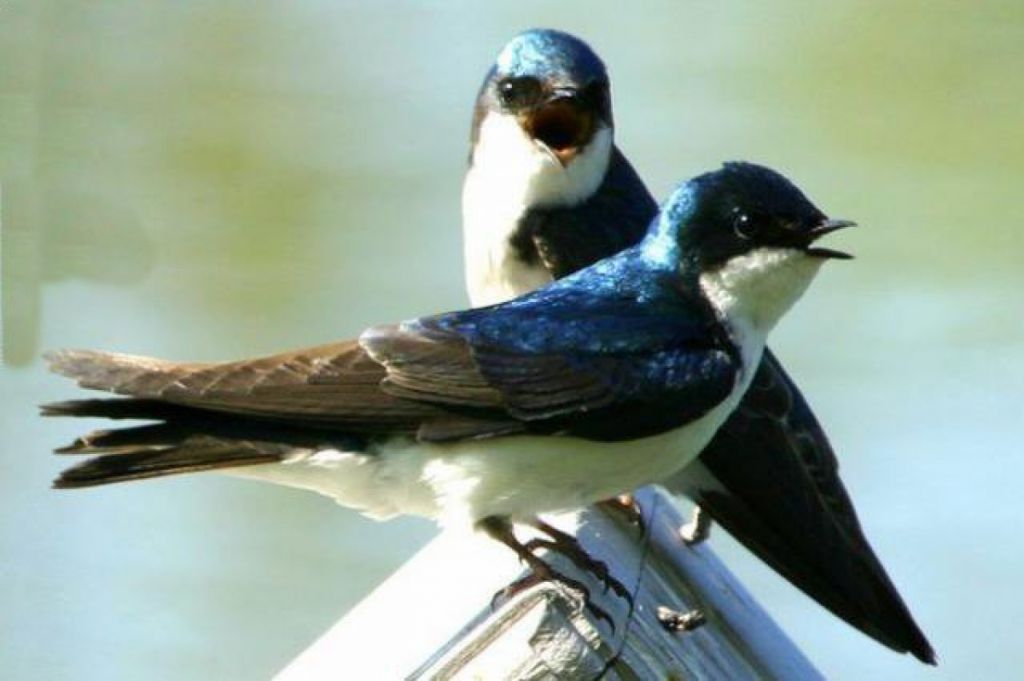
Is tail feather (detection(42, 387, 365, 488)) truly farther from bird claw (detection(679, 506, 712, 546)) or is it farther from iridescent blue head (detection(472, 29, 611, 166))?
iridescent blue head (detection(472, 29, 611, 166))

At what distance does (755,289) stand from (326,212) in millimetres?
1929

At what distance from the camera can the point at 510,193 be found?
3.00 metres

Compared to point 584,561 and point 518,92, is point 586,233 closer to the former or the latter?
point 518,92

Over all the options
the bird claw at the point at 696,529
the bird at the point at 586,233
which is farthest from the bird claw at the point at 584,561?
the bird at the point at 586,233

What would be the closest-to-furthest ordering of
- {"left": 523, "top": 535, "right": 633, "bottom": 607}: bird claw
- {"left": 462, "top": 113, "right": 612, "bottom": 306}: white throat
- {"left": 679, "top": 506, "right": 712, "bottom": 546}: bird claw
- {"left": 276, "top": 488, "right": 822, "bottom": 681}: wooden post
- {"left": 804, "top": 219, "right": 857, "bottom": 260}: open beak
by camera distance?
{"left": 276, "top": 488, "right": 822, "bottom": 681}: wooden post < {"left": 523, "top": 535, "right": 633, "bottom": 607}: bird claw < {"left": 804, "top": 219, "right": 857, "bottom": 260}: open beak < {"left": 679, "top": 506, "right": 712, "bottom": 546}: bird claw < {"left": 462, "top": 113, "right": 612, "bottom": 306}: white throat

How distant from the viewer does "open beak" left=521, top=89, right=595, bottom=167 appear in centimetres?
298

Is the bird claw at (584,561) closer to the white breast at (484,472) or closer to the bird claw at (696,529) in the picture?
the white breast at (484,472)

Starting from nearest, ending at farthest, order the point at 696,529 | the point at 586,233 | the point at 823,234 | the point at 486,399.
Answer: the point at 486,399
the point at 823,234
the point at 696,529
the point at 586,233

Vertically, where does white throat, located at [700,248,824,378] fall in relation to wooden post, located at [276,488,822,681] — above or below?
above

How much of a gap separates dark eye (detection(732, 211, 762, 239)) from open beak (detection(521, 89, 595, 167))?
0.60m

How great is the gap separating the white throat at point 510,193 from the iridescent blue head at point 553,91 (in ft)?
0.04

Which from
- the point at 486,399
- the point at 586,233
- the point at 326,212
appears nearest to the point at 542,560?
the point at 486,399

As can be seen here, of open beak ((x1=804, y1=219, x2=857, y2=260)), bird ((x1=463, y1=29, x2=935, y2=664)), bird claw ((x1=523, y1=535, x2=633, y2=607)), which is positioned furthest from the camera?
bird ((x1=463, y1=29, x2=935, y2=664))

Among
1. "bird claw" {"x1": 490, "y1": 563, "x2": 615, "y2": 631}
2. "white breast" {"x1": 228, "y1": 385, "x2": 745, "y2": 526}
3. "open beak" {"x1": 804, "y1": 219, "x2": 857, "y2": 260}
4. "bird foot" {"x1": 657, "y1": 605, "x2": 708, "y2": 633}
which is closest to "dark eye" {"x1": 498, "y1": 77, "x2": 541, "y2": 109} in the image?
"open beak" {"x1": 804, "y1": 219, "x2": 857, "y2": 260}
